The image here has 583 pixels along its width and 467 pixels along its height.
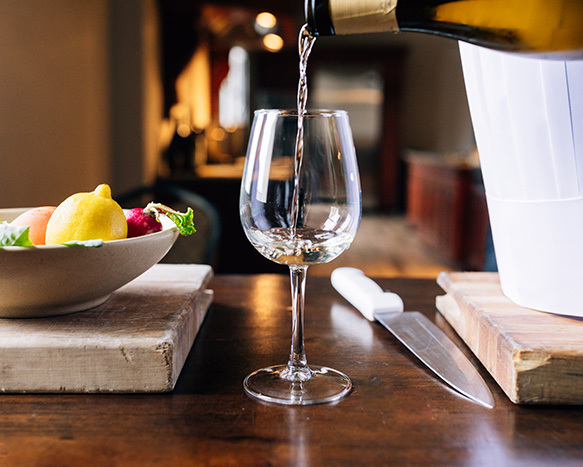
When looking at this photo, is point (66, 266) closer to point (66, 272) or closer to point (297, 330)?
point (66, 272)

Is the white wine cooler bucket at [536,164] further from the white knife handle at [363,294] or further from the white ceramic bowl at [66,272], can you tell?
the white ceramic bowl at [66,272]

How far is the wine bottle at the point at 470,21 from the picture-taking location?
51 centimetres

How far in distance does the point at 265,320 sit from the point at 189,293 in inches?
4.6

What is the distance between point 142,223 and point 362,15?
12.5 inches

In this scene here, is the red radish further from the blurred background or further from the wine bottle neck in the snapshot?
the blurred background

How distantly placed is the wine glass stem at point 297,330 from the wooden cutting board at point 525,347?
176 mm

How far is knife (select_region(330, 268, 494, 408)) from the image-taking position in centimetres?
56

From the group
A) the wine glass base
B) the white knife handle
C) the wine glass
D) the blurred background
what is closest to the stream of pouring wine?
the wine glass

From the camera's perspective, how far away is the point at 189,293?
Result: 0.70m

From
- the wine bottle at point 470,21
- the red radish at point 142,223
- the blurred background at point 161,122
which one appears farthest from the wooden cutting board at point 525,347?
the blurred background at point 161,122

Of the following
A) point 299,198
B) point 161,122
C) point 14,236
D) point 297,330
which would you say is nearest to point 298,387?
point 297,330

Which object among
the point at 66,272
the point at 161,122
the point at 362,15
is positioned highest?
the point at 362,15

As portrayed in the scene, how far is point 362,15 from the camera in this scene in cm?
56

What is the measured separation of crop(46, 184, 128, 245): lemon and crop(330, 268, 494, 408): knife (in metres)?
0.32
